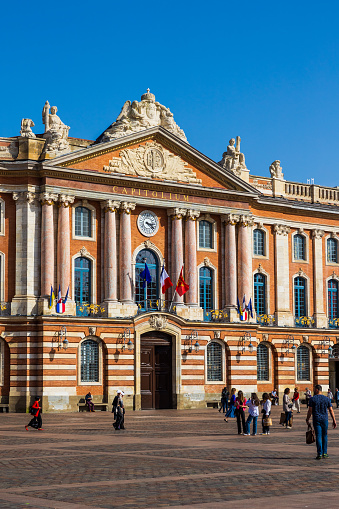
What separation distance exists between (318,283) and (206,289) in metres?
12.0

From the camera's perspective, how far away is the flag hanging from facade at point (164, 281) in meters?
56.7

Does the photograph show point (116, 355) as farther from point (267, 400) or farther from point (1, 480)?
point (1, 480)

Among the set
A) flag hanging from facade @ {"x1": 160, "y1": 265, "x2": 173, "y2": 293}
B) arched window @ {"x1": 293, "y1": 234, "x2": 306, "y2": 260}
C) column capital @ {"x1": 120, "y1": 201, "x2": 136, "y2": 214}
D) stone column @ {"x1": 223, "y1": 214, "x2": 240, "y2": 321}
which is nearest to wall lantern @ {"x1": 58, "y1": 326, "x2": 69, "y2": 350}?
flag hanging from facade @ {"x1": 160, "y1": 265, "x2": 173, "y2": 293}

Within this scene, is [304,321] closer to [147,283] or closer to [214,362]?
[214,362]

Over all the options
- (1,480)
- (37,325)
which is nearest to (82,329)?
(37,325)

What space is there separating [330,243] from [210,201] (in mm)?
14555

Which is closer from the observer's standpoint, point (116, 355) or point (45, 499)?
point (45, 499)

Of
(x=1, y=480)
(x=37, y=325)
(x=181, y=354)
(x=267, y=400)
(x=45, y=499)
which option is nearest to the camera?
(x=45, y=499)

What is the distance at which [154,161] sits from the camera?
2297 inches

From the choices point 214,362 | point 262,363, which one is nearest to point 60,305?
point 214,362

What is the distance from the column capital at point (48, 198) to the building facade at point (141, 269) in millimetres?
94

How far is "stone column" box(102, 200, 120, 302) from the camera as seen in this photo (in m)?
55.6

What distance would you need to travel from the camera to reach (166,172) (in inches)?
2312

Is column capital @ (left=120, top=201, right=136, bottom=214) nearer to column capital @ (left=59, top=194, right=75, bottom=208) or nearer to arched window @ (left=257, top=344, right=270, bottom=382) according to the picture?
column capital @ (left=59, top=194, right=75, bottom=208)
